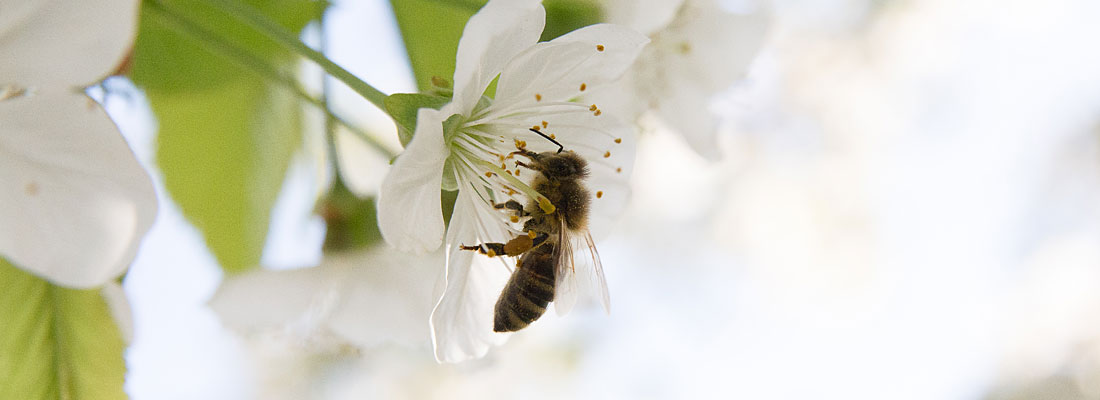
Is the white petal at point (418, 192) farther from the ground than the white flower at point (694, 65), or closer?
closer

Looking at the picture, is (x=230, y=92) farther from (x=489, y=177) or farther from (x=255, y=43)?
(x=489, y=177)

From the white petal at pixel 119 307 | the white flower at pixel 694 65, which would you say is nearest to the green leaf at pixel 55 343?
the white petal at pixel 119 307

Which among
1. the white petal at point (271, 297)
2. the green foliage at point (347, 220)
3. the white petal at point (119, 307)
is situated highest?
the green foliage at point (347, 220)

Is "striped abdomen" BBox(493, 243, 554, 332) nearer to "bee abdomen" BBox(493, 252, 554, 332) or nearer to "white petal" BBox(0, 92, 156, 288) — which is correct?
"bee abdomen" BBox(493, 252, 554, 332)

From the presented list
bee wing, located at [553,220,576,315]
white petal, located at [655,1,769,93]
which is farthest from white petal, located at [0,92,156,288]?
white petal, located at [655,1,769,93]

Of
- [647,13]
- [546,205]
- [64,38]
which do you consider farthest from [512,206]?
[64,38]

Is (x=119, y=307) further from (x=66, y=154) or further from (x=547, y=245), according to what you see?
(x=547, y=245)

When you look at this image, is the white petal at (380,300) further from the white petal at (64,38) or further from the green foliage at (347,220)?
the white petal at (64,38)

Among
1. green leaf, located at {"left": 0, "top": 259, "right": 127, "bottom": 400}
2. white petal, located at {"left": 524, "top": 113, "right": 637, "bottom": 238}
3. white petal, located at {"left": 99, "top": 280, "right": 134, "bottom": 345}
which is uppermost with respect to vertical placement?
white petal, located at {"left": 524, "top": 113, "right": 637, "bottom": 238}
